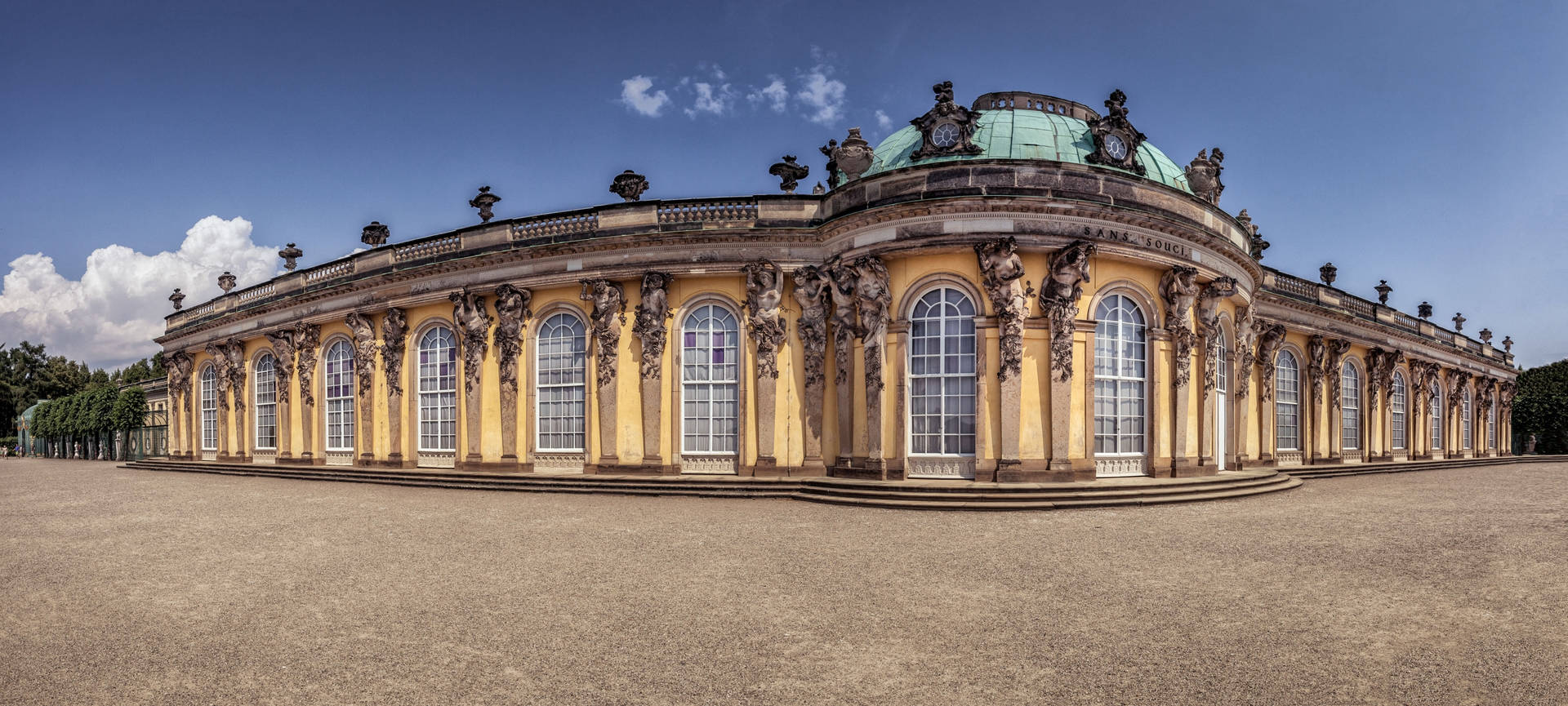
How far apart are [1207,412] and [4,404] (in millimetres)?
102943

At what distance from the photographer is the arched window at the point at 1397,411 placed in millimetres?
36000

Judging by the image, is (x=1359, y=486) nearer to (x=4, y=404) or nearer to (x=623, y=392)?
(x=623, y=392)

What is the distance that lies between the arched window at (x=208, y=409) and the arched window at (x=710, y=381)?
25.1 metres

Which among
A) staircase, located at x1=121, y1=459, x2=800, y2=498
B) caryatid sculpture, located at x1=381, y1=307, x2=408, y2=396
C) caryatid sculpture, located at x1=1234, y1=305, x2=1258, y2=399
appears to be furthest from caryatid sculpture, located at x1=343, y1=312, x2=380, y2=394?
caryatid sculpture, located at x1=1234, y1=305, x2=1258, y2=399

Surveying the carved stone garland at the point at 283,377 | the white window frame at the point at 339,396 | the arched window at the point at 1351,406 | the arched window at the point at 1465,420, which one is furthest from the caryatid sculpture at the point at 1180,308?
the arched window at the point at 1465,420

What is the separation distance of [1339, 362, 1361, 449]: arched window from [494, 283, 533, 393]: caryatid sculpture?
30826 mm

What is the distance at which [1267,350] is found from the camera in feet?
93.8

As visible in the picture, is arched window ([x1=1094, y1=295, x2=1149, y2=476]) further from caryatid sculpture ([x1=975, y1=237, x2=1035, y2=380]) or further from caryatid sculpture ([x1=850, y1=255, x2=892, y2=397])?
caryatid sculpture ([x1=850, y1=255, x2=892, y2=397])

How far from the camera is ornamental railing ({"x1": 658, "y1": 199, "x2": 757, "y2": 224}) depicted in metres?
21.2

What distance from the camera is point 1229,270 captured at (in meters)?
21.9

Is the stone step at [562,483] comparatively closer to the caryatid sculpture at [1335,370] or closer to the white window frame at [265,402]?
the white window frame at [265,402]

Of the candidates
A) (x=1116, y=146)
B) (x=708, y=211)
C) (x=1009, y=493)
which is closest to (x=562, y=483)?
(x=708, y=211)

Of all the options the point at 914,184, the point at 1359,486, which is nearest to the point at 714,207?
the point at 914,184

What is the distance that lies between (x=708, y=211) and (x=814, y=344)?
4.51 m
